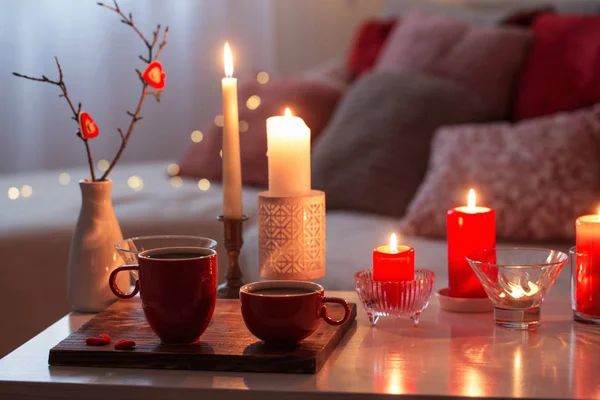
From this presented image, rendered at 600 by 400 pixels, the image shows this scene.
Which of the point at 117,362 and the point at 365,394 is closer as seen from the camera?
the point at 365,394

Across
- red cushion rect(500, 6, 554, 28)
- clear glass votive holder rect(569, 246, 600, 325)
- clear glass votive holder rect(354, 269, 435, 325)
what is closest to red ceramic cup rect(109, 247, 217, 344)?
clear glass votive holder rect(354, 269, 435, 325)

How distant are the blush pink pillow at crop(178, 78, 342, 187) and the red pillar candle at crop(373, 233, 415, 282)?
1.18 meters

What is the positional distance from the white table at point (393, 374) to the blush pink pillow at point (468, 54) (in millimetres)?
1153

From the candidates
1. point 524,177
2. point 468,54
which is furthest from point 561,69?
point 524,177

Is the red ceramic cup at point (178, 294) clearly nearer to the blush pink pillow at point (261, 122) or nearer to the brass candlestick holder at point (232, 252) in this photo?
the brass candlestick holder at point (232, 252)

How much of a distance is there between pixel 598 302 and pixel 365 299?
0.30 metres

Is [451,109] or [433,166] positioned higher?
[451,109]

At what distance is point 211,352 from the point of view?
943 mm

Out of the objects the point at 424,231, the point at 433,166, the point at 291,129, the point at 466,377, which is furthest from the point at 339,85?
the point at 466,377

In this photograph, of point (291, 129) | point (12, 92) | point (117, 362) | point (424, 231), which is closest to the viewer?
point (117, 362)

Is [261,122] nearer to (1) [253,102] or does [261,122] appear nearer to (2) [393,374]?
(1) [253,102]

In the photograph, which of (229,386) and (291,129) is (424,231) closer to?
(291,129)

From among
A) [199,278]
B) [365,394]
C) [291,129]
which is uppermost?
[291,129]

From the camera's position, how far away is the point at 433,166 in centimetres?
190
